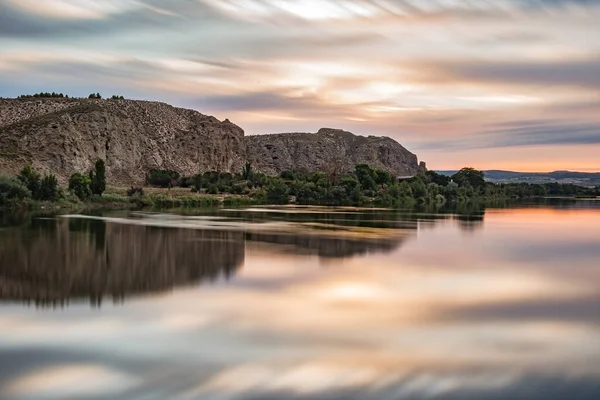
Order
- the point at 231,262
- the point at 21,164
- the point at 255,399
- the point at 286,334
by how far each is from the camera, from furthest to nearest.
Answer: the point at 21,164, the point at 231,262, the point at 286,334, the point at 255,399

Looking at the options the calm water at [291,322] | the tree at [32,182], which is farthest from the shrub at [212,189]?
the calm water at [291,322]

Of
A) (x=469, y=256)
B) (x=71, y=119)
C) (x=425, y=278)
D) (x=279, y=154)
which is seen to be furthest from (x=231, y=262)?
(x=279, y=154)

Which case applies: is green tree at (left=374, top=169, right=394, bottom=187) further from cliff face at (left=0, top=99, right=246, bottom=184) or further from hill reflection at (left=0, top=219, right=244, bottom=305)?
hill reflection at (left=0, top=219, right=244, bottom=305)

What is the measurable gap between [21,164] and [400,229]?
120 feet

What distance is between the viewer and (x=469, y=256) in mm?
18938

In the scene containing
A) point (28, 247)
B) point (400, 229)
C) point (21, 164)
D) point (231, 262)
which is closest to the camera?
point (231, 262)

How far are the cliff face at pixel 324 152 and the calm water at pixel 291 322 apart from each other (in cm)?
8110

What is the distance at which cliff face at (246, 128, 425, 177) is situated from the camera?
10841 centimetres

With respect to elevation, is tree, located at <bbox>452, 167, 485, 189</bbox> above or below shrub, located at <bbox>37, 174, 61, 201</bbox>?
above

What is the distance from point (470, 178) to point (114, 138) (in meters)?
49.3

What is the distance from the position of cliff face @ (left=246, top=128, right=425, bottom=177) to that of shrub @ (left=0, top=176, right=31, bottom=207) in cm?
6332

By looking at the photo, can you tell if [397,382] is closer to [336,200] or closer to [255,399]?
[255,399]

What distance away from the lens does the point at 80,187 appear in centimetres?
4244

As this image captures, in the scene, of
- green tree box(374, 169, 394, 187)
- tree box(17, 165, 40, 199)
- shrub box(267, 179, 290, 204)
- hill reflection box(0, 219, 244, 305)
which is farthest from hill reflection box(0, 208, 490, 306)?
green tree box(374, 169, 394, 187)
